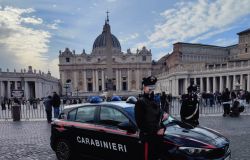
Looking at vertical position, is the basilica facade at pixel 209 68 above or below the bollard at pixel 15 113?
above

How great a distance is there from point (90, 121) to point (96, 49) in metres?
119

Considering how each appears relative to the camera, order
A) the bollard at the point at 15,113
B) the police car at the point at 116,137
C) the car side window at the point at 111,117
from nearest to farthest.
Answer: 1. the police car at the point at 116,137
2. the car side window at the point at 111,117
3. the bollard at the point at 15,113

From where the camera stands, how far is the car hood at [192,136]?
15.4ft

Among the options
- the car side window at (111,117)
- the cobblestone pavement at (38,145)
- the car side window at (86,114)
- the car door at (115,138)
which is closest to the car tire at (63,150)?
the cobblestone pavement at (38,145)

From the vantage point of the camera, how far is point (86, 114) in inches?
256

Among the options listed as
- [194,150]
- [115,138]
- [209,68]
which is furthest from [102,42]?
[194,150]

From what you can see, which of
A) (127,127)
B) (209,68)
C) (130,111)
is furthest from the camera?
(209,68)

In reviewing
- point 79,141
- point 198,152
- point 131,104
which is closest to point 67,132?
point 79,141

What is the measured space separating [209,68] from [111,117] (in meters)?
71.7

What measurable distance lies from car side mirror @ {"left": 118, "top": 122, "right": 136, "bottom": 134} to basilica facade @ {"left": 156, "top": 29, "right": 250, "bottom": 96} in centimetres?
3267

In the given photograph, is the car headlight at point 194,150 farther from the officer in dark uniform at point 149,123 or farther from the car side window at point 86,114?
the car side window at point 86,114

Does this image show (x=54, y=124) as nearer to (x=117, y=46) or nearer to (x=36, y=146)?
(x=36, y=146)

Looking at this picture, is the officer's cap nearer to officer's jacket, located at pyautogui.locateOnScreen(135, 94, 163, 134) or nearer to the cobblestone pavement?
officer's jacket, located at pyautogui.locateOnScreen(135, 94, 163, 134)

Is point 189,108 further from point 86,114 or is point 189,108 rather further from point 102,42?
point 102,42
